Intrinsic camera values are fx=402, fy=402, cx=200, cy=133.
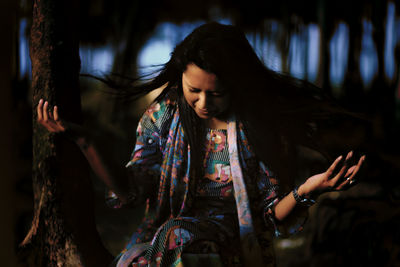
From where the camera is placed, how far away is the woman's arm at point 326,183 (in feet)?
3.84

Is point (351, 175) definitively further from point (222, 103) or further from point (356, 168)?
point (222, 103)

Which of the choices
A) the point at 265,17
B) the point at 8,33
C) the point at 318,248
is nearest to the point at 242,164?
the point at 265,17

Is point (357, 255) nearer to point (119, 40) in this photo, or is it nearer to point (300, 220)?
point (300, 220)

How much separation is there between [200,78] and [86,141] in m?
0.38

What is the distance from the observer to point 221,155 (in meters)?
1.32

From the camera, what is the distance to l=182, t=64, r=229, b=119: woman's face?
1.21m

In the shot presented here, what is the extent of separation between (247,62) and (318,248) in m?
0.92

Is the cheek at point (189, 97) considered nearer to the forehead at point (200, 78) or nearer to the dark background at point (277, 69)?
the forehead at point (200, 78)

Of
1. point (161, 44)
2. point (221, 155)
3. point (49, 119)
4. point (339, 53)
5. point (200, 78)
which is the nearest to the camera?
point (49, 119)

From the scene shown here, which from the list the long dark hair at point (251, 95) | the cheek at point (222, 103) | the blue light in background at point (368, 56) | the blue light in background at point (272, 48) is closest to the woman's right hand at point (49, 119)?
the long dark hair at point (251, 95)

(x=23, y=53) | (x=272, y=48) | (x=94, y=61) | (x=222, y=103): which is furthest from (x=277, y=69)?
(x=23, y=53)

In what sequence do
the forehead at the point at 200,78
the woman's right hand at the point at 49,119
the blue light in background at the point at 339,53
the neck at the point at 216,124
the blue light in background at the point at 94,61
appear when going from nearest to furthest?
the woman's right hand at the point at 49,119 < the forehead at the point at 200,78 < the neck at the point at 216,124 < the blue light in background at the point at 94,61 < the blue light in background at the point at 339,53

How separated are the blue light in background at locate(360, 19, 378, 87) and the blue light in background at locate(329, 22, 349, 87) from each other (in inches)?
2.8

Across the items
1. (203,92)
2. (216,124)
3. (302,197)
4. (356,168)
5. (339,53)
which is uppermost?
(339,53)
